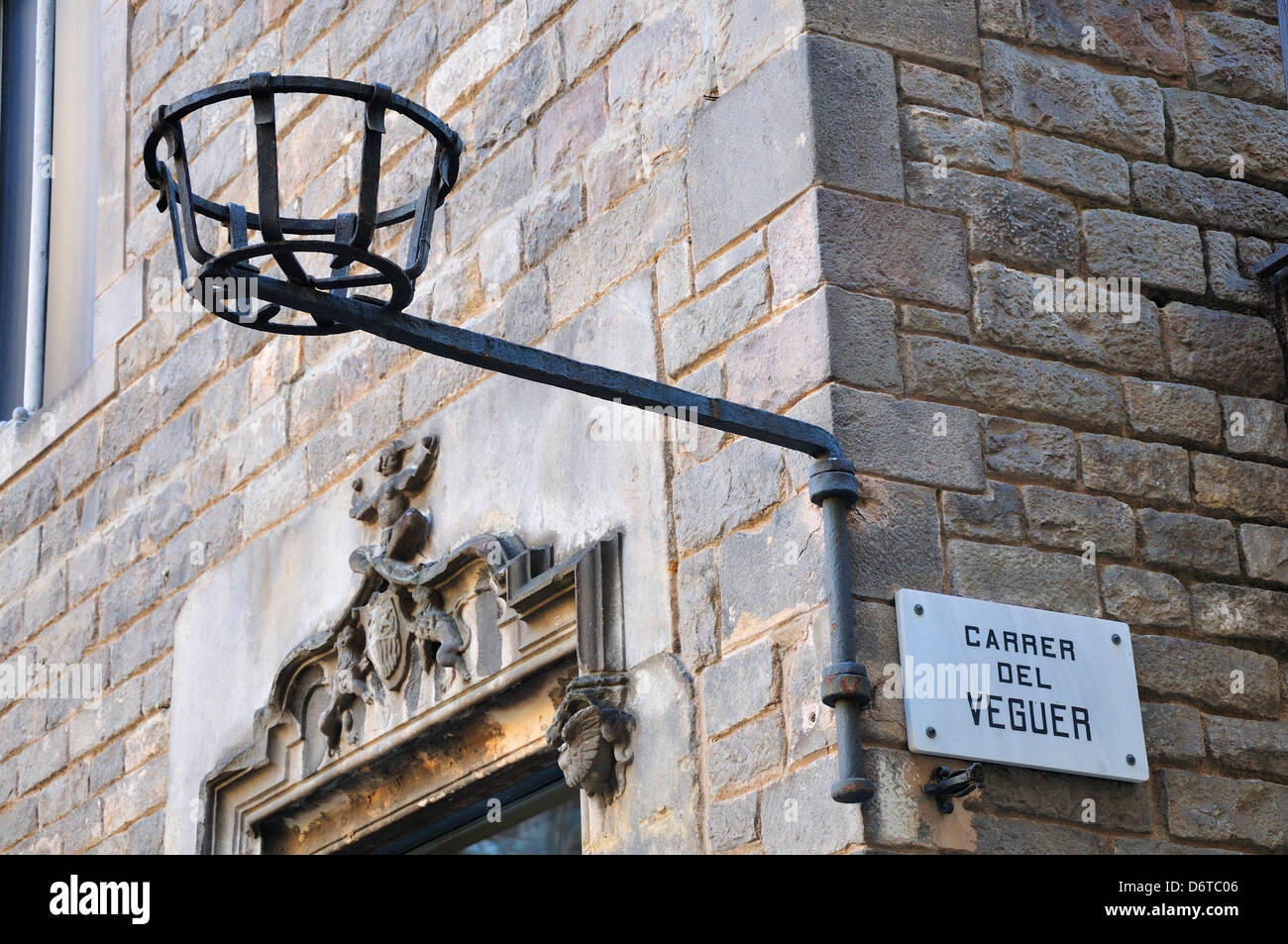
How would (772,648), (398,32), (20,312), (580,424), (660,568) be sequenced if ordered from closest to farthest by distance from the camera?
1. (772,648)
2. (660,568)
3. (580,424)
4. (398,32)
5. (20,312)

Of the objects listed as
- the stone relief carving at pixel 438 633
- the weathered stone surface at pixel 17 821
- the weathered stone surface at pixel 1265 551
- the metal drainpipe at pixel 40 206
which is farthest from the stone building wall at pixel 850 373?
the metal drainpipe at pixel 40 206

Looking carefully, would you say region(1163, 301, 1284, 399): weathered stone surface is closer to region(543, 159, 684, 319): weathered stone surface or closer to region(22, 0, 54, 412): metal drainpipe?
region(543, 159, 684, 319): weathered stone surface

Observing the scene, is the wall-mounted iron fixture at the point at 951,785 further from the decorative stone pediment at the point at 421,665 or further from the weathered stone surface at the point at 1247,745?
the decorative stone pediment at the point at 421,665

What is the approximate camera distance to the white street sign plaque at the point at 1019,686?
3.79 meters

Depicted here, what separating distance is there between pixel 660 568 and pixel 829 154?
864 millimetres

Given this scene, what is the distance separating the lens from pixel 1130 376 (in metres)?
4.33

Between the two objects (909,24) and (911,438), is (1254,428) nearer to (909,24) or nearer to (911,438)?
(911,438)

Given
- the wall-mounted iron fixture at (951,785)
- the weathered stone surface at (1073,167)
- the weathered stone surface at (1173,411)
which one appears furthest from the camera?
the weathered stone surface at (1073,167)

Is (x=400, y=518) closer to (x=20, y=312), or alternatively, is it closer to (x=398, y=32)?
(x=398, y=32)

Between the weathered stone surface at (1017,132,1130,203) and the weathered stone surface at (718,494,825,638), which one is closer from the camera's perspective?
the weathered stone surface at (718,494,825,638)

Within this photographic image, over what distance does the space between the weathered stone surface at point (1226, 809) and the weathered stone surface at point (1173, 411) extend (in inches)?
27.5

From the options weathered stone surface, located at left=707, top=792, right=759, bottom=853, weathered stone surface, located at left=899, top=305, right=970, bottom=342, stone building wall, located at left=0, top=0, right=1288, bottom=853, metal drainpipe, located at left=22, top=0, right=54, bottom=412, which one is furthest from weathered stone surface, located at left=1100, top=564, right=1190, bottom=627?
metal drainpipe, located at left=22, top=0, right=54, bottom=412

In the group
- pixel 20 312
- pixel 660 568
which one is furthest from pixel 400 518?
pixel 20 312

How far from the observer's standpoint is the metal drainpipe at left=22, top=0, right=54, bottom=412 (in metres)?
7.14
